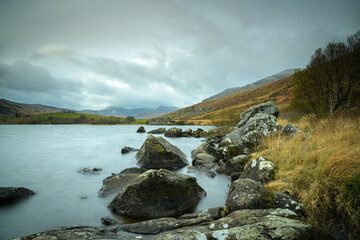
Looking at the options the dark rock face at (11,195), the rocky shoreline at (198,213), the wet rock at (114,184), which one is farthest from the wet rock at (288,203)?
the dark rock face at (11,195)

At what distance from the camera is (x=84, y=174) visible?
12.5 metres

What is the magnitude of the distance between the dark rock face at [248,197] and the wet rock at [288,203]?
0.18 metres

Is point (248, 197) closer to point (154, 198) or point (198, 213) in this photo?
point (198, 213)

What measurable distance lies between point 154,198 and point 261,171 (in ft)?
15.0

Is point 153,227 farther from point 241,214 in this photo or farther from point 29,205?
point 29,205

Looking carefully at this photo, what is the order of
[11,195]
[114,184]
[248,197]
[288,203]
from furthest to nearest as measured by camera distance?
[114,184] → [11,195] → [248,197] → [288,203]

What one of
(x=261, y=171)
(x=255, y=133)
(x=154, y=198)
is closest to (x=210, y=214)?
(x=154, y=198)

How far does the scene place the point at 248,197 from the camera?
5.16 meters

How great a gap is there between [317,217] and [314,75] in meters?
21.9

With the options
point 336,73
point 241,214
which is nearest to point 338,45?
point 336,73

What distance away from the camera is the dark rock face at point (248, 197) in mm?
4895

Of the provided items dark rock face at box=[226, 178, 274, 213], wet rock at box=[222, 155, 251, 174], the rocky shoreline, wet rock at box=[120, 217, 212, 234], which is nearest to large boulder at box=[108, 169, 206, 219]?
the rocky shoreline

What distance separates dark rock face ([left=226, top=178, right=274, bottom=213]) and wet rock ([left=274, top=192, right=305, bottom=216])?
7.1 inches

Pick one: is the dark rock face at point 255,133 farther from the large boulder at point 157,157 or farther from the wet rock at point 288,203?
the wet rock at point 288,203
